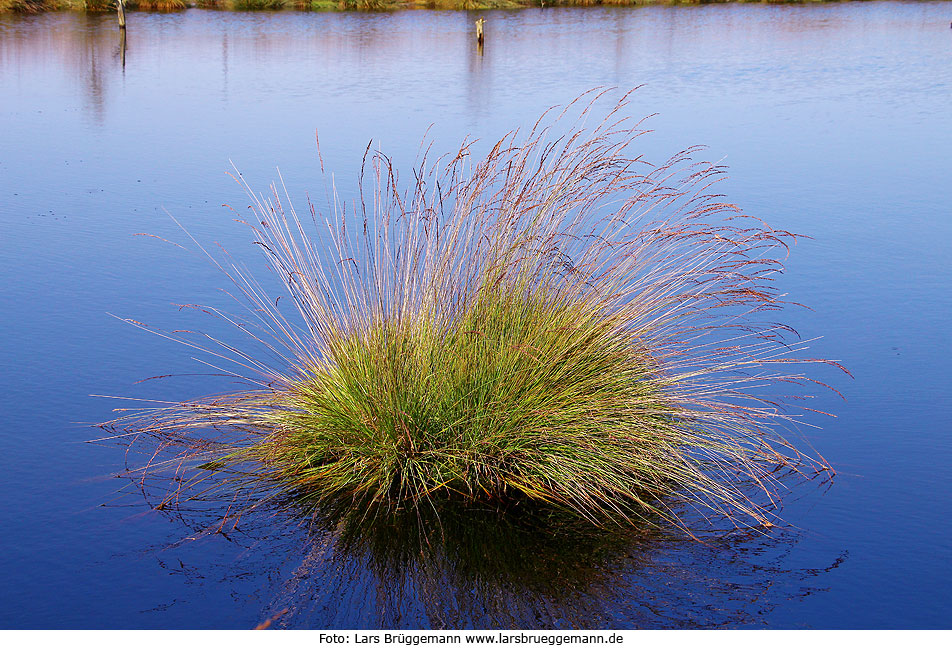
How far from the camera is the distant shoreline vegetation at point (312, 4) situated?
23656 millimetres

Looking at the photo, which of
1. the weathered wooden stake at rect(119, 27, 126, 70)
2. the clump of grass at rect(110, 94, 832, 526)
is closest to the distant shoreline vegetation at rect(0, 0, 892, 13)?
the weathered wooden stake at rect(119, 27, 126, 70)

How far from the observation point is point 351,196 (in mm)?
7574

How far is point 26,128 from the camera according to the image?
418 inches

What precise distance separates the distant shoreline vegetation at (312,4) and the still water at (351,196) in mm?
7469

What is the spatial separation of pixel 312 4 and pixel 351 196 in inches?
809

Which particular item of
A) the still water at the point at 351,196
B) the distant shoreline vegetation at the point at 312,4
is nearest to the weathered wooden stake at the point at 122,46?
the still water at the point at 351,196

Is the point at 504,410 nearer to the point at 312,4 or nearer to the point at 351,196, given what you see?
the point at 351,196

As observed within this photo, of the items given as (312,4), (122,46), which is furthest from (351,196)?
(312,4)

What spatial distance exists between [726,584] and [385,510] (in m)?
1.16

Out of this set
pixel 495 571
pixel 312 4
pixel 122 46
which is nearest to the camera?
pixel 495 571

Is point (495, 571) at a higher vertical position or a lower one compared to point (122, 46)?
lower

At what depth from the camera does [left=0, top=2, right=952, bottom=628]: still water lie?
2818 millimetres

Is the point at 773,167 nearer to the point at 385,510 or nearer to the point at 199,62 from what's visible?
the point at 385,510

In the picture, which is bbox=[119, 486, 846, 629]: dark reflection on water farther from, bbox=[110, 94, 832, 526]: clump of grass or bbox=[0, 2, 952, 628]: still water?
bbox=[110, 94, 832, 526]: clump of grass
